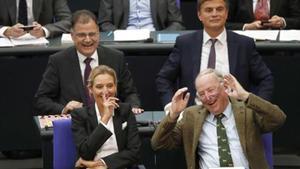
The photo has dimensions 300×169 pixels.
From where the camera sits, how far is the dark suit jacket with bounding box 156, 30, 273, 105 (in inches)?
224

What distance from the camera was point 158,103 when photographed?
6719mm

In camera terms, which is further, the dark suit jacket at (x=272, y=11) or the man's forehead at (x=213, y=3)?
the dark suit jacket at (x=272, y=11)

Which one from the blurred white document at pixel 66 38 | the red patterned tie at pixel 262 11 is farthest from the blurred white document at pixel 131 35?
the red patterned tie at pixel 262 11

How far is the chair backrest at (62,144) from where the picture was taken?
4.79 metres

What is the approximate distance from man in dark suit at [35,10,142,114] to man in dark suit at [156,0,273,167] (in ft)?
1.00

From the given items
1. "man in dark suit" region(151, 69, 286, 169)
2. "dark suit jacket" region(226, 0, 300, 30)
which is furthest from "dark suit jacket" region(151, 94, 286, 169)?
"dark suit jacket" region(226, 0, 300, 30)

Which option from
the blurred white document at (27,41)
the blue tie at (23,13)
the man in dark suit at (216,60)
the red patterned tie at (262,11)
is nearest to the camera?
the man in dark suit at (216,60)

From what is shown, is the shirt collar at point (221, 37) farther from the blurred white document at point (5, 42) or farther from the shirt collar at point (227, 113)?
the blurred white document at point (5, 42)

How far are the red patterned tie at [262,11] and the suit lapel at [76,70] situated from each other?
75.2 inches

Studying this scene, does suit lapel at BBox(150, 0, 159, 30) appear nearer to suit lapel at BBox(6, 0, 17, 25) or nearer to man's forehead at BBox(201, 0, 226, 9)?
suit lapel at BBox(6, 0, 17, 25)

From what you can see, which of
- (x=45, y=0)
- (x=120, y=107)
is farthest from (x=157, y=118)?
(x=45, y=0)

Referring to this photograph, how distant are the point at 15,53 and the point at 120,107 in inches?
69.6

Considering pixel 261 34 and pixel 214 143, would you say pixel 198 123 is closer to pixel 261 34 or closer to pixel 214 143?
pixel 214 143

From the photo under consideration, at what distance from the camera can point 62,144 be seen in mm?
4816
